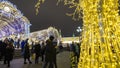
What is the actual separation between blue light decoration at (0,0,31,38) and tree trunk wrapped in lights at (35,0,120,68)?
195 feet

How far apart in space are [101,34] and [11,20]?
6599cm

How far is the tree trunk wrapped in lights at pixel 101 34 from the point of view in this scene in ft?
14.1

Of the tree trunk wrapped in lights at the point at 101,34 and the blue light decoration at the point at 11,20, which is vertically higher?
the blue light decoration at the point at 11,20

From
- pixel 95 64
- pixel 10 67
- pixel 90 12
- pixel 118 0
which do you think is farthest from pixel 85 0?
pixel 10 67

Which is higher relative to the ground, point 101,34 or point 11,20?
point 11,20

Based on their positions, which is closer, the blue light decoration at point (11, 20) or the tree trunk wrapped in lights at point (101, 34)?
the tree trunk wrapped in lights at point (101, 34)

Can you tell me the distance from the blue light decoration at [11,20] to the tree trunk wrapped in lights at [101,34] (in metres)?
59.5

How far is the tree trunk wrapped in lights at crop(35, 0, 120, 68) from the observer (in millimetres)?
4301

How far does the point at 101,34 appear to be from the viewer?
14.1 ft

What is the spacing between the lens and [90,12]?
171 inches

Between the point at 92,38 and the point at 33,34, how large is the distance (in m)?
63.5

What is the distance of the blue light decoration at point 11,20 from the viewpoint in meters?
64.1

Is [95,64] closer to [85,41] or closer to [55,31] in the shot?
[85,41]

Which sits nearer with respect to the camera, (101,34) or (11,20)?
(101,34)
